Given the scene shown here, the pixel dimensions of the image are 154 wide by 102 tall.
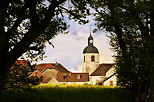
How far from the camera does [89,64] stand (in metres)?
123

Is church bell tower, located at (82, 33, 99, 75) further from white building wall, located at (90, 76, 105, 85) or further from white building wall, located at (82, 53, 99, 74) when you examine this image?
white building wall, located at (90, 76, 105, 85)

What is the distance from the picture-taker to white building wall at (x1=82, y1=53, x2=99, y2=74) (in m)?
121

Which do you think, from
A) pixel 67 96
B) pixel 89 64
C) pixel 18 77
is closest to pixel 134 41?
pixel 67 96

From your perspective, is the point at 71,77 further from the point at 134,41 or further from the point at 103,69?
the point at 134,41

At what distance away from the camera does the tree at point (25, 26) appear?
12.7 meters

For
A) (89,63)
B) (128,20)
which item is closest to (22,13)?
(128,20)

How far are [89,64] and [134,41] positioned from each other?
10309 cm

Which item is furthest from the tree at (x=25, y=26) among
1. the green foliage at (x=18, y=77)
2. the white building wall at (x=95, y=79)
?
the white building wall at (x=95, y=79)

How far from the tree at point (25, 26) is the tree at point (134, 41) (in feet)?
12.0

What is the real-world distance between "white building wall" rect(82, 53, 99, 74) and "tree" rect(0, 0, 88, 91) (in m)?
104

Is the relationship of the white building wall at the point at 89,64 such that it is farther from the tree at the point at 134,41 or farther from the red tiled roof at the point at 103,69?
the tree at the point at 134,41

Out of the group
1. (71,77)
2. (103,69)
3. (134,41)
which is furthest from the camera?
(71,77)

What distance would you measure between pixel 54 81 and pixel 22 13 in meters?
82.3

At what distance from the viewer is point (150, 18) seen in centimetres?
2045
